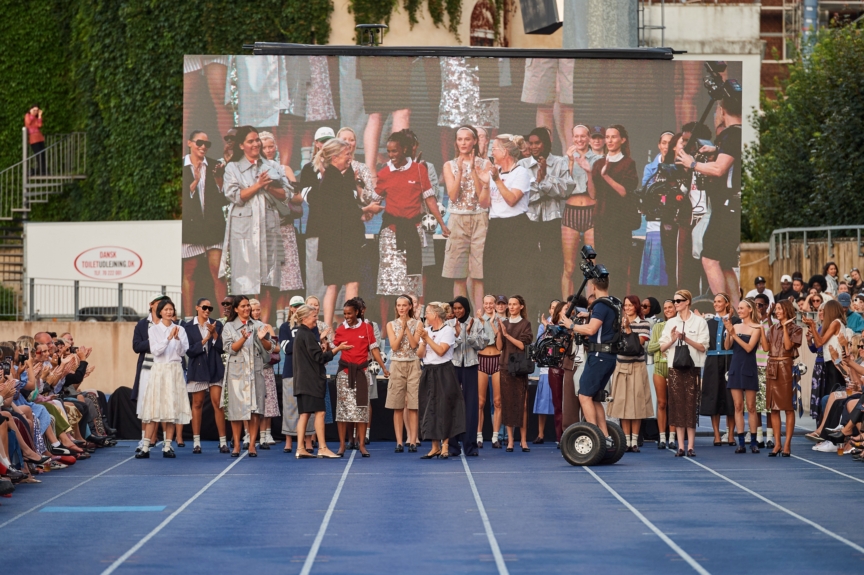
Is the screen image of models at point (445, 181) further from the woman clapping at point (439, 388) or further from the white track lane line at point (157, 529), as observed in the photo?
the white track lane line at point (157, 529)

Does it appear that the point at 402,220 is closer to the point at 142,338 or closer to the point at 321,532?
the point at 142,338

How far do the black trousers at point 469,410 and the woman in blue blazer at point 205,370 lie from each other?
9.30 ft

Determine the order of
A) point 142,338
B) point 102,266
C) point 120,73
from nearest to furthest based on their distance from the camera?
point 142,338, point 102,266, point 120,73

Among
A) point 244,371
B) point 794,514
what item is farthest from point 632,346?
point 794,514

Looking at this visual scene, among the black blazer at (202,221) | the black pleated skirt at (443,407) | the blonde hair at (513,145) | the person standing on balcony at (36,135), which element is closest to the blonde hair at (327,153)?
the black blazer at (202,221)

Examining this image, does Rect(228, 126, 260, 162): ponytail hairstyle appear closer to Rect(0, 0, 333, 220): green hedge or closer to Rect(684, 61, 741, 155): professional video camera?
Rect(684, 61, 741, 155): professional video camera

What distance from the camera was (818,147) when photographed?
109 feet

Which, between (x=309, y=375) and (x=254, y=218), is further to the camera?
(x=254, y=218)

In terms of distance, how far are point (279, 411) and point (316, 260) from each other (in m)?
4.66

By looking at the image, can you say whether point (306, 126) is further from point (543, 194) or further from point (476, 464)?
point (476, 464)

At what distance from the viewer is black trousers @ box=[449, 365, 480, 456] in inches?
618

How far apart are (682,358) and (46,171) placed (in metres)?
23.8

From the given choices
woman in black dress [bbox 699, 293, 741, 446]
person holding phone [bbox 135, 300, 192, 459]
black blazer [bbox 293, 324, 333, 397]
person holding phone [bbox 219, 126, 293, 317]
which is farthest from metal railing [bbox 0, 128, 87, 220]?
woman in black dress [bbox 699, 293, 741, 446]

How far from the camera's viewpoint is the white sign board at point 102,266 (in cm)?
2825
